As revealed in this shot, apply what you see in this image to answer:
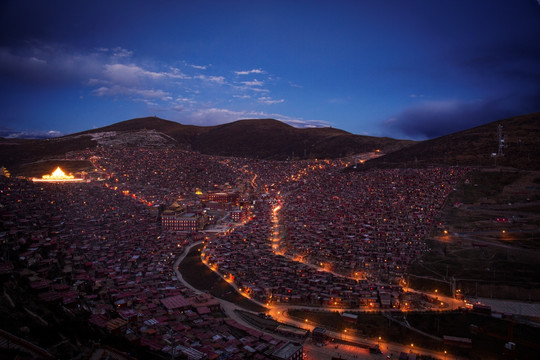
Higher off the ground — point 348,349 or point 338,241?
point 338,241

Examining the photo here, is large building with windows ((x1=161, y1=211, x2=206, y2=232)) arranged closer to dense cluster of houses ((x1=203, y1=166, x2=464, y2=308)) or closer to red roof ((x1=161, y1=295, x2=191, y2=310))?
dense cluster of houses ((x1=203, y1=166, x2=464, y2=308))

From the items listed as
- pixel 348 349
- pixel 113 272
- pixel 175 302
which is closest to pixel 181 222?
pixel 113 272

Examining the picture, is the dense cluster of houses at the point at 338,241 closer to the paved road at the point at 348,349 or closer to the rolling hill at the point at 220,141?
the paved road at the point at 348,349

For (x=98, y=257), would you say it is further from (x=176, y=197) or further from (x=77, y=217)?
(x=176, y=197)

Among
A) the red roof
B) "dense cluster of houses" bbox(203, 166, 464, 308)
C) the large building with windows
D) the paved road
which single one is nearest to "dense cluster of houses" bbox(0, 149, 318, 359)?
the red roof

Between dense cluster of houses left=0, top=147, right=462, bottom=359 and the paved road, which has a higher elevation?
dense cluster of houses left=0, top=147, right=462, bottom=359

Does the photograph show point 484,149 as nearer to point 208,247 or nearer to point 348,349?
point 208,247

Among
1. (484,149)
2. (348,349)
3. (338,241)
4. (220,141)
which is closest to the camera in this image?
(348,349)

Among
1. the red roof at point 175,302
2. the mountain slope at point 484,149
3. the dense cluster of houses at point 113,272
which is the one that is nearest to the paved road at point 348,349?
the dense cluster of houses at point 113,272

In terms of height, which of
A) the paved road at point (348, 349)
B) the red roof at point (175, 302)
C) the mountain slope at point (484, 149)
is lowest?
the paved road at point (348, 349)

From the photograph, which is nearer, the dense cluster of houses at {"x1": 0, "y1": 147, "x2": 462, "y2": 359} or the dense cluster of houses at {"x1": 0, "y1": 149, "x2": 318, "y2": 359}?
the dense cluster of houses at {"x1": 0, "y1": 149, "x2": 318, "y2": 359}

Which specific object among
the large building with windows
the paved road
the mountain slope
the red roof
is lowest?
the paved road

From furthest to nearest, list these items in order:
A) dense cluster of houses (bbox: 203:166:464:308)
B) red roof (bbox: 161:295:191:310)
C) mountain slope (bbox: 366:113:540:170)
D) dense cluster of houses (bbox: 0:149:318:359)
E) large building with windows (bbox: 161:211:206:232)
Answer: mountain slope (bbox: 366:113:540:170) < large building with windows (bbox: 161:211:206:232) < dense cluster of houses (bbox: 203:166:464:308) < red roof (bbox: 161:295:191:310) < dense cluster of houses (bbox: 0:149:318:359)
